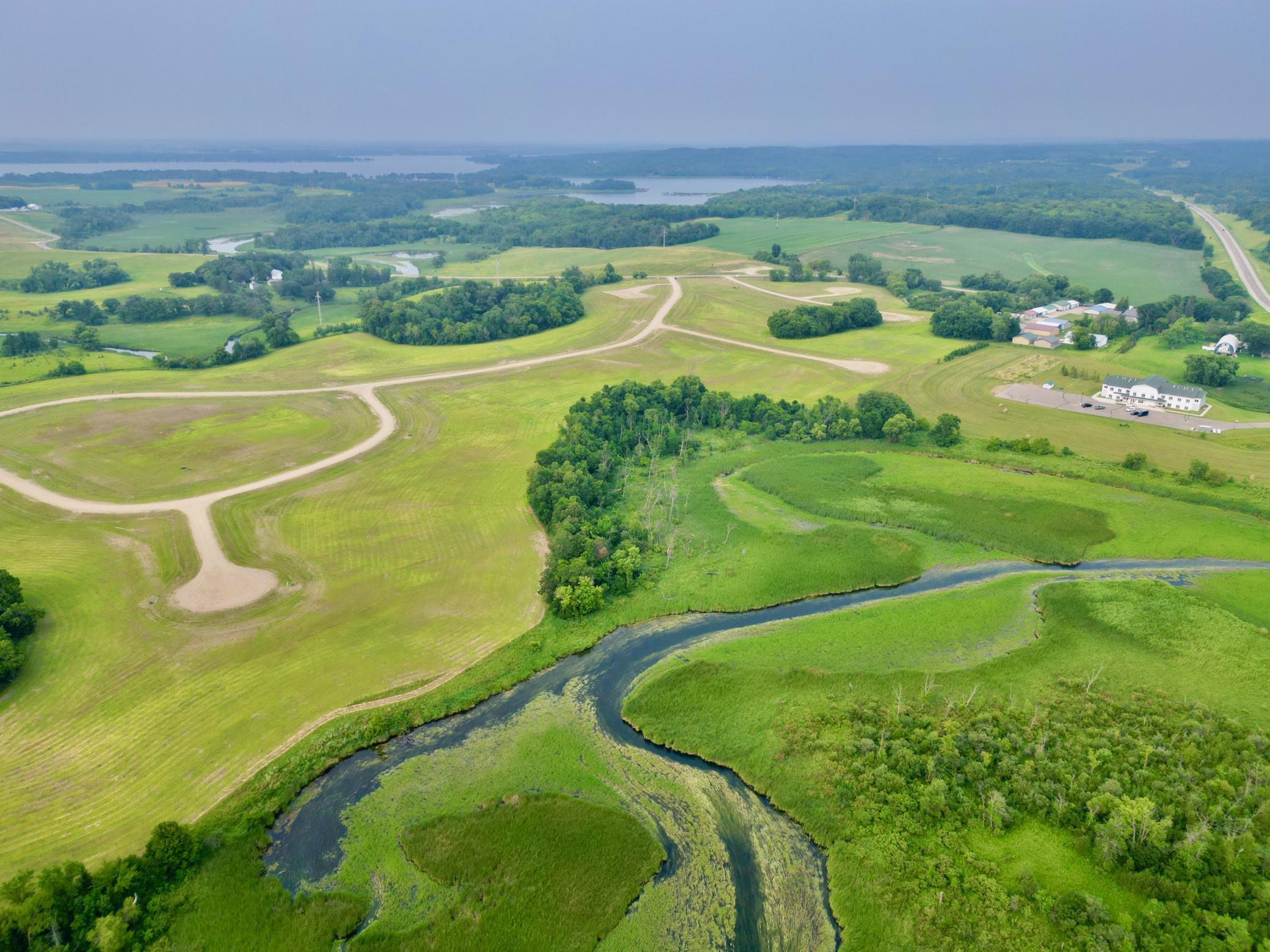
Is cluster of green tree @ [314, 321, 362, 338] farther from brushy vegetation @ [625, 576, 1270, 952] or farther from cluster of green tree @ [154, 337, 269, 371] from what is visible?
brushy vegetation @ [625, 576, 1270, 952]

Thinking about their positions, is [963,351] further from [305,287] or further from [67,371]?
[305,287]

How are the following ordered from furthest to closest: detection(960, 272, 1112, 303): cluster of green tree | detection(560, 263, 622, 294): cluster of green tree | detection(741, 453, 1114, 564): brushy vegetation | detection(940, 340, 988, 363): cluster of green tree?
detection(560, 263, 622, 294): cluster of green tree
detection(960, 272, 1112, 303): cluster of green tree
detection(940, 340, 988, 363): cluster of green tree
detection(741, 453, 1114, 564): brushy vegetation

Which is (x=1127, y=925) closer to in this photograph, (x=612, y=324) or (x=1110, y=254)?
(x=612, y=324)

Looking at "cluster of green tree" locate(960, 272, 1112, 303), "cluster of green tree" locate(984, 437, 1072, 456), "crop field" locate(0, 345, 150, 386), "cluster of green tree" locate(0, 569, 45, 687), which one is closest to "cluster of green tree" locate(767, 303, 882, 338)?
"cluster of green tree" locate(960, 272, 1112, 303)

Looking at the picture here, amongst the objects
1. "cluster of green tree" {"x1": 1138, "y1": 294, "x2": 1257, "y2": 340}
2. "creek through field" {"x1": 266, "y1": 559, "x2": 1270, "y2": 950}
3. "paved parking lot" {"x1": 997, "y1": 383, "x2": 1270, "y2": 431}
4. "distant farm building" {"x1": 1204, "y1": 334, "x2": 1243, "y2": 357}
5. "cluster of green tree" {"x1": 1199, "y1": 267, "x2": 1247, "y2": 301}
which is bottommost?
"creek through field" {"x1": 266, "y1": 559, "x2": 1270, "y2": 950}

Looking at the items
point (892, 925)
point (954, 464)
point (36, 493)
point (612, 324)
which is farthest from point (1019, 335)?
point (36, 493)

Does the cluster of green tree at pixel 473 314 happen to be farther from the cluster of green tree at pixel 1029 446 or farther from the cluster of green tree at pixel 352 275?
the cluster of green tree at pixel 1029 446

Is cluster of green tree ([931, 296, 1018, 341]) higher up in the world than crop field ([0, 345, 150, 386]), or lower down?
higher up
